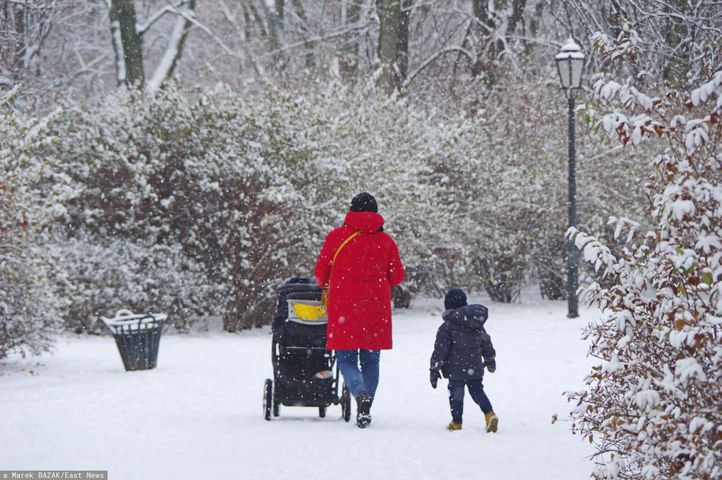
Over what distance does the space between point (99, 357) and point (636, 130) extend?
1029 centimetres

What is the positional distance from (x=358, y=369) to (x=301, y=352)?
0.50 m

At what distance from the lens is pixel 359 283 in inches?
304

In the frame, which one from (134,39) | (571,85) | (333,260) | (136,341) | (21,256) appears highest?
(134,39)

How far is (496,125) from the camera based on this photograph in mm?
20344

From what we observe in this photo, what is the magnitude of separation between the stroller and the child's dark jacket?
884 mm

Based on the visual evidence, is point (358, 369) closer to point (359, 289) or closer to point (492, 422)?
point (359, 289)

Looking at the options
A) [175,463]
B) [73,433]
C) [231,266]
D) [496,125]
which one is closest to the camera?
[175,463]

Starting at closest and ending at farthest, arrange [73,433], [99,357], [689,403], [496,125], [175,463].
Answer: [689,403]
[175,463]
[73,433]
[99,357]
[496,125]

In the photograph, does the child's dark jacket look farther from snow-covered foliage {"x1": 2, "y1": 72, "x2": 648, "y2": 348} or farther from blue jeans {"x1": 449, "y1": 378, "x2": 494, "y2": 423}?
snow-covered foliage {"x1": 2, "y1": 72, "x2": 648, "y2": 348}

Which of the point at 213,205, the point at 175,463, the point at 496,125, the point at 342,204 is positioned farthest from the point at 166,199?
the point at 175,463

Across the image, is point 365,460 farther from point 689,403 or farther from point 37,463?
point 689,403

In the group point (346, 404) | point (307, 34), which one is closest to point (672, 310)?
point (346, 404)

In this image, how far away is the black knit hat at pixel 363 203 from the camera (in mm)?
7755

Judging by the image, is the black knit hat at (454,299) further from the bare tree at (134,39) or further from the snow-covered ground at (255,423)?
the bare tree at (134,39)
